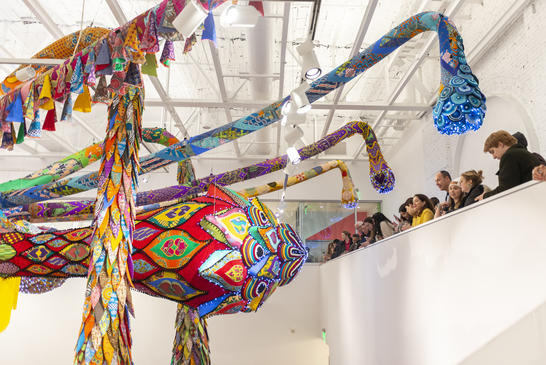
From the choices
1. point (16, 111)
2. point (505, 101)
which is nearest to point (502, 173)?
point (16, 111)

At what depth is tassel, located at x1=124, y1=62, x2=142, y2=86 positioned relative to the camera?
2365mm

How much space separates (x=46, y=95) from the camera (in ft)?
8.45

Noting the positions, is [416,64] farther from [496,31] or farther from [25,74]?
[25,74]

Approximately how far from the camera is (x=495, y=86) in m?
6.11

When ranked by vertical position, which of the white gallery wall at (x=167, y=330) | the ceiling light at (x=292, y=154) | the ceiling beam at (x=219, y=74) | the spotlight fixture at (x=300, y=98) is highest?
the ceiling beam at (x=219, y=74)

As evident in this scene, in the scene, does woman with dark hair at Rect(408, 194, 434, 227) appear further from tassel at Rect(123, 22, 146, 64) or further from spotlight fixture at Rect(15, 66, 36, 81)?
spotlight fixture at Rect(15, 66, 36, 81)

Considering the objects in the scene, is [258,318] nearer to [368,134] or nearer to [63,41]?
[368,134]

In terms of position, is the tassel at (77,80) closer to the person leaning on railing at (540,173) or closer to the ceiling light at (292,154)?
the ceiling light at (292,154)

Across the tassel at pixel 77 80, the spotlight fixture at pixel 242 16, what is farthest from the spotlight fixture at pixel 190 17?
the tassel at pixel 77 80

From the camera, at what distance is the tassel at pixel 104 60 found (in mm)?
2322

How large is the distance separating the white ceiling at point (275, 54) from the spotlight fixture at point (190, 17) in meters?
3.74

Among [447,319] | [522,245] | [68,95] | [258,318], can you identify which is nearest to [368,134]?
[447,319]

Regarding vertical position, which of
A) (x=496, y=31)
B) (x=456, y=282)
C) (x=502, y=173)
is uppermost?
(x=496, y=31)

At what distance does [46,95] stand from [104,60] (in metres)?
0.52
